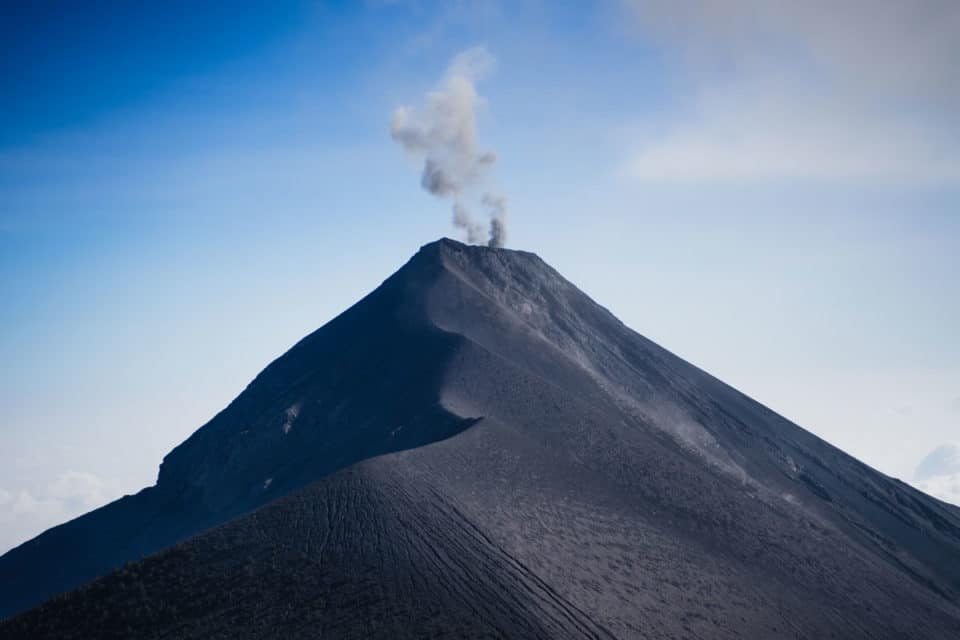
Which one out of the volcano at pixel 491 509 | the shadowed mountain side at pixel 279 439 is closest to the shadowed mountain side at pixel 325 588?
the volcano at pixel 491 509

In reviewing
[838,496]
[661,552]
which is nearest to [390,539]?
[661,552]

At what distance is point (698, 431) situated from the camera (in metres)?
70.6

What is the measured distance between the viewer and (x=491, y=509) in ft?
135

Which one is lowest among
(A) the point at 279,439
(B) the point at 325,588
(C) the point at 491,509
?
(B) the point at 325,588

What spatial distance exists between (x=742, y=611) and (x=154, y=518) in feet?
162

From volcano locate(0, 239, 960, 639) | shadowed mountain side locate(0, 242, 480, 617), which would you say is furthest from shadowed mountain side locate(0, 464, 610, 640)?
shadowed mountain side locate(0, 242, 480, 617)

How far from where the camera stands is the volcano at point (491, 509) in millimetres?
33219

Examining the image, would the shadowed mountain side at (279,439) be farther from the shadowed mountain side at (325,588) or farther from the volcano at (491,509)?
the shadowed mountain side at (325,588)

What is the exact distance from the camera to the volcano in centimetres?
3322

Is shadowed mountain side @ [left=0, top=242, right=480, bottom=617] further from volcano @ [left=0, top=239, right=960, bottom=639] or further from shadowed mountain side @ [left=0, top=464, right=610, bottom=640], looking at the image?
shadowed mountain side @ [left=0, top=464, right=610, bottom=640]

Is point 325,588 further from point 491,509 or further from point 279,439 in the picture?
point 279,439

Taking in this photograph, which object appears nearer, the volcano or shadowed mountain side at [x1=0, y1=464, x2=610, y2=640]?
shadowed mountain side at [x1=0, y1=464, x2=610, y2=640]

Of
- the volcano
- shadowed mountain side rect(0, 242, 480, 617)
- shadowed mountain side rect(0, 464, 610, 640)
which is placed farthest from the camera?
shadowed mountain side rect(0, 242, 480, 617)

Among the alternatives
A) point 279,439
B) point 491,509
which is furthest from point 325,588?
point 279,439
